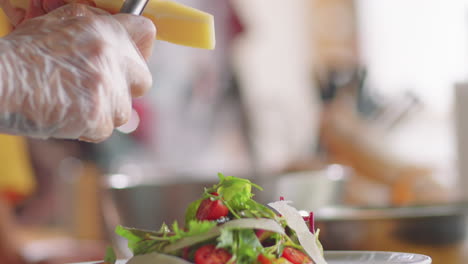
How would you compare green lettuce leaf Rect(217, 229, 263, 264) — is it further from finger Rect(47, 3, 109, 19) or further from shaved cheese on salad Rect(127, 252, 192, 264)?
finger Rect(47, 3, 109, 19)

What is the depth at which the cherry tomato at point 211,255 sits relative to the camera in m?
0.37

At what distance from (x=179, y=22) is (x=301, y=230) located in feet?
0.55

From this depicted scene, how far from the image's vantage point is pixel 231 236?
1.23ft

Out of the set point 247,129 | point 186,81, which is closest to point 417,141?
point 247,129

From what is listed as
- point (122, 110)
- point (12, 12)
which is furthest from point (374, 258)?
point (12, 12)

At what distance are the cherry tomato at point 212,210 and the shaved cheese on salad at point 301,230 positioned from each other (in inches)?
1.2

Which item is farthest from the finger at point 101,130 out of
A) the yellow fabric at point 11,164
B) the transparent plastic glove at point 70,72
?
the yellow fabric at point 11,164

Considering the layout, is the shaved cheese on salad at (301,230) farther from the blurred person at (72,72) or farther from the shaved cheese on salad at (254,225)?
the blurred person at (72,72)

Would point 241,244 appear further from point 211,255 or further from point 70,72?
point 70,72

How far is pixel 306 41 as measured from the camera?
3844 mm

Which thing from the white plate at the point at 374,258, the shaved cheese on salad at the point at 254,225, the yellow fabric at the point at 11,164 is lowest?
the yellow fabric at the point at 11,164

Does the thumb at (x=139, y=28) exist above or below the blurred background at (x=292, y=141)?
above

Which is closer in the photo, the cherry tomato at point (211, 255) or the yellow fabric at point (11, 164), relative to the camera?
the cherry tomato at point (211, 255)

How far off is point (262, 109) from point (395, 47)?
1.14 metres
